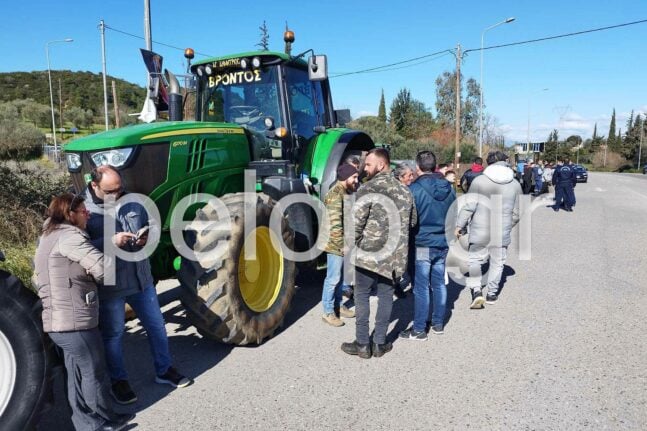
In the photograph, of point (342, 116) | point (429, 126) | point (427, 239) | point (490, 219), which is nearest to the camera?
point (427, 239)

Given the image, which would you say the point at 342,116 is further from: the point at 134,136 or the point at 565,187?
the point at 565,187

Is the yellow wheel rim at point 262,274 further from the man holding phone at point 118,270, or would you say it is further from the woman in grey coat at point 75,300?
the woman in grey coat at point 75,300

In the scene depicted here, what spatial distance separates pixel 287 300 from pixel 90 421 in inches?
81.7

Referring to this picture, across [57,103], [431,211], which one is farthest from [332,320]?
[57,103]

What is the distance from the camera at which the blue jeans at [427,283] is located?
181 inches

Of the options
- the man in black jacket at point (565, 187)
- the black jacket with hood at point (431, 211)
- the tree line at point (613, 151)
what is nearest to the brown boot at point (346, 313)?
the black jacket with hood at point (431, 211)

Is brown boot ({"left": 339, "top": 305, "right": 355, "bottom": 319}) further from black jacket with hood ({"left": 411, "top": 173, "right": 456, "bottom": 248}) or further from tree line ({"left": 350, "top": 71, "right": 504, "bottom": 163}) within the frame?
tree line ({"left": 350, "top": 71, "right": 504, "bottom": 163})

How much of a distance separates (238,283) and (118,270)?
1106mm

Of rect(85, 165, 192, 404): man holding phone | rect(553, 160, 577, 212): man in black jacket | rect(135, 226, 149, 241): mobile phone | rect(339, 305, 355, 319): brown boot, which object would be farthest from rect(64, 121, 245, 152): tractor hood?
rect(553, 160, 577, 212): man in black jacket

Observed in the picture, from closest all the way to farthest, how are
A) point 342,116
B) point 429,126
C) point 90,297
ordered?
point 90,297 → point 342,116 → point 429,126

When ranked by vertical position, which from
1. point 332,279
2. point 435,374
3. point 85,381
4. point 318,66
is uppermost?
point 318,66

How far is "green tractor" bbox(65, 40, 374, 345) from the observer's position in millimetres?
3982

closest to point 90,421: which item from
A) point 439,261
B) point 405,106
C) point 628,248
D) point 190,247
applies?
point 190,247

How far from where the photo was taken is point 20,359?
2.80 m
